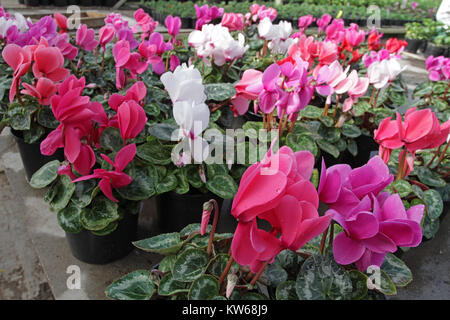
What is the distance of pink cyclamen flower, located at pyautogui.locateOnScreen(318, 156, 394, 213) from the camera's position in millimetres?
574

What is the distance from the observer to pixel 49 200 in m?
1.01

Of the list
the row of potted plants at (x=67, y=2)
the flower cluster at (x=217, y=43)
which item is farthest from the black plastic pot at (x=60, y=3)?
the flower cluster at (x=217, y=43)

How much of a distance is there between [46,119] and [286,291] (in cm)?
107

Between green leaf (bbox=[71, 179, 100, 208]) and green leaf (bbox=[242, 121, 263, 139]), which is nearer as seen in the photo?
green leaf (bbox=[71, 179, 100, 208])

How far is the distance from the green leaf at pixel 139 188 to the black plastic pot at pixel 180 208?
0.47 ft

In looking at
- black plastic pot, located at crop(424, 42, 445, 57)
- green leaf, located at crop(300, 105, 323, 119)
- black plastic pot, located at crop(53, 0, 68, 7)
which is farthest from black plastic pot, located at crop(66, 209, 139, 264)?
black plastic pot, located at crop(53, 0, 68, 7)

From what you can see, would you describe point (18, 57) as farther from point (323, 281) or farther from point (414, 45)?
point (414, 45)

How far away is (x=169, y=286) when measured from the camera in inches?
28.1

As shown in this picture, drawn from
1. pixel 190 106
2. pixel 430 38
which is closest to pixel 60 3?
pixel 430 38

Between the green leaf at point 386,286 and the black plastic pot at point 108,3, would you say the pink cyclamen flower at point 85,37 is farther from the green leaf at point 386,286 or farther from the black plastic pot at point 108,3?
the black plastic pot at point 108,3

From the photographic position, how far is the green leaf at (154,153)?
3.65 ft

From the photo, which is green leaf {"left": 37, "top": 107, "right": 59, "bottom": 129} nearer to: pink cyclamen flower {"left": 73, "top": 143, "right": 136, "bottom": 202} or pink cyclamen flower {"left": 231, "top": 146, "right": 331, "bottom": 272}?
pink cyclamen flower {"left": 73, "top": 143, "right": 136, "bottom": 202}

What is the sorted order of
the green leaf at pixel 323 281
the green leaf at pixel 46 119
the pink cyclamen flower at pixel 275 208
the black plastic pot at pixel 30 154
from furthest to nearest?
the black plastic pot at pixel 30 154
the green leaf at pixel 46 119
the green leaf at pixel 323 281
the pink cyclamen flower at pixel 275 208
